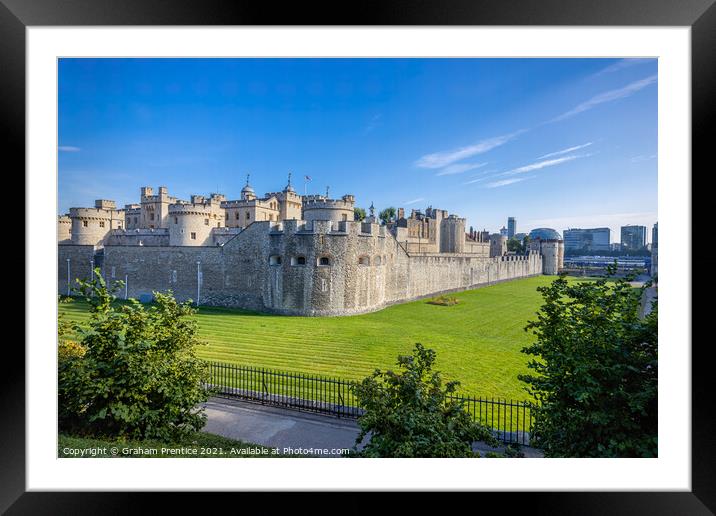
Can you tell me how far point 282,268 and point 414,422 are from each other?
15.3 meters

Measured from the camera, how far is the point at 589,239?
39.4ft

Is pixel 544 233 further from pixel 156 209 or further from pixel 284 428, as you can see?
pixel 156 209

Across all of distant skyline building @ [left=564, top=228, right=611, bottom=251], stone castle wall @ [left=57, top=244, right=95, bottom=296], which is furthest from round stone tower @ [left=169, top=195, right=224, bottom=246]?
distant skyline building @ [left=564, top=228, right=611, bottom=251]

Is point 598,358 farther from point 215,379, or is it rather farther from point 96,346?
point 215,379

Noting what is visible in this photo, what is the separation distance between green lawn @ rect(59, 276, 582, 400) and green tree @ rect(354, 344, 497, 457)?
418cm

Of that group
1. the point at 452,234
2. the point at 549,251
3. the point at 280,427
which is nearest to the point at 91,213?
the point at 280,427

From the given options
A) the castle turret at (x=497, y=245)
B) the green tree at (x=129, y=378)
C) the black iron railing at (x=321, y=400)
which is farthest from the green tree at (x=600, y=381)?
the castle turret at (x=497, y=245)

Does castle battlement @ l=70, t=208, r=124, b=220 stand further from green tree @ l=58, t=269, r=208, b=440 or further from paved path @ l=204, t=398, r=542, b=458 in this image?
paved path @ l=204, t=398, r=542, b=458

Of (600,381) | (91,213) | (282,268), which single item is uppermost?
(91,213)

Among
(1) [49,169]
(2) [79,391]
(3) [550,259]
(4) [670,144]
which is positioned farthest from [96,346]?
(3) [550,259]

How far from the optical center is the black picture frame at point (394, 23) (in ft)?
12.9

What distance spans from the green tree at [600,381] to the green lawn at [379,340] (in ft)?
12.3

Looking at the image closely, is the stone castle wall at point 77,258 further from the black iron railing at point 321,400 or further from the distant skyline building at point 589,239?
the distant skyline building at point 589,239

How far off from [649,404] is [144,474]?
638 cm
